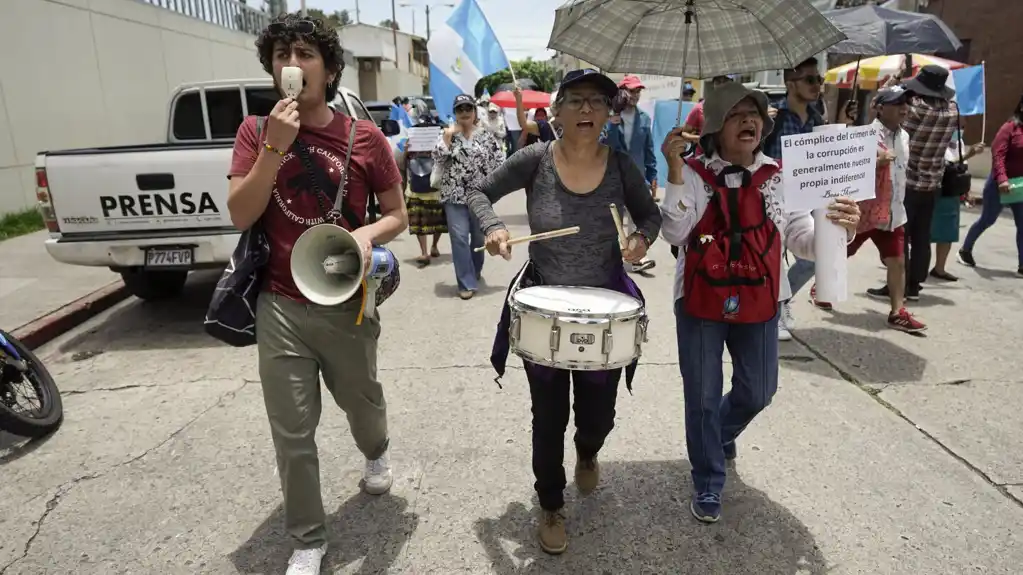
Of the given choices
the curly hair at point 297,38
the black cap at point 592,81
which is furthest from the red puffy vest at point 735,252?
the curly hair at point 297,38

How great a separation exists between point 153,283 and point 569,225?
17.5 feet

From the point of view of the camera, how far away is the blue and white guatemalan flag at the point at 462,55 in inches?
241

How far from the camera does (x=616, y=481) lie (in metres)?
3.34

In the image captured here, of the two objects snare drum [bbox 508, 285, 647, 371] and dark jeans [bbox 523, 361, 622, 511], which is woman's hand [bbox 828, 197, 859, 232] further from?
dark jeans [bbox 523, 361, 622, 511]

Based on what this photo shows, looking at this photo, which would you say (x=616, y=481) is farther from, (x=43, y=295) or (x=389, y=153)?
(x=43, y=295)

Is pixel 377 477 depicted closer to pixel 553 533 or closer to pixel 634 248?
pixel 553 533

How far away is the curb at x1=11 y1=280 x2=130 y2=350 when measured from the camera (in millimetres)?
5460

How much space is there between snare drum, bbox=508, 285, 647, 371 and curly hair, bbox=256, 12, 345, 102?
1.14 metres

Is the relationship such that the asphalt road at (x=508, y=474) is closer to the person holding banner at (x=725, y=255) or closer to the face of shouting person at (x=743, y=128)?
the person holding banner at (x=725, y=255)

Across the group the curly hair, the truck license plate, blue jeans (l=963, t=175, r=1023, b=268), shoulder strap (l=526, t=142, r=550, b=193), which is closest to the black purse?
blue jeans (l=963, t=175, r=1023, b=268)

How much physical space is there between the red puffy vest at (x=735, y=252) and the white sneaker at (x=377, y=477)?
163 centimetres

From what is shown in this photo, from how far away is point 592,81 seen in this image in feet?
8.52

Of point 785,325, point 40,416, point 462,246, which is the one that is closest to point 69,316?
point 40,416

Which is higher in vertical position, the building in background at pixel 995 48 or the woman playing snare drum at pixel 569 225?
the building in background at pixel 995 48
